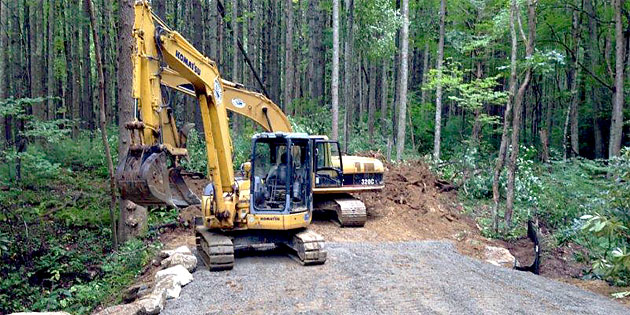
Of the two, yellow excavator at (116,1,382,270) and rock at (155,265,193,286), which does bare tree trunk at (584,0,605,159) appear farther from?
rock at (155,265,193,286)

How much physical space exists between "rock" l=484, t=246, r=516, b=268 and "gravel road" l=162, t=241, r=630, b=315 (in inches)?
63.2

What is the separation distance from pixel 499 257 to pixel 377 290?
524cm

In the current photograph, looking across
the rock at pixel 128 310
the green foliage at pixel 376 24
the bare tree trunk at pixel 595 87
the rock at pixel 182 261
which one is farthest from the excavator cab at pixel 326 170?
the bare tree trunk at pixel 595 87

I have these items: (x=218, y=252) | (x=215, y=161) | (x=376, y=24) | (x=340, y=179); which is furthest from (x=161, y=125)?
(x=376, y=24)

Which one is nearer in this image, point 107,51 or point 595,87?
point 595,87

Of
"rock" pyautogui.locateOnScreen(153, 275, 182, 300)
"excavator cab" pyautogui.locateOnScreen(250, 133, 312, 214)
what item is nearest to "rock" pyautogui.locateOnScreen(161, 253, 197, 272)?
"rock" pyautogui.locateOnScreen(153, 275, 182, 300)

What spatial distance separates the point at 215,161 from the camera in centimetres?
917

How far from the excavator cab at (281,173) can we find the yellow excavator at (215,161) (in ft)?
0.06

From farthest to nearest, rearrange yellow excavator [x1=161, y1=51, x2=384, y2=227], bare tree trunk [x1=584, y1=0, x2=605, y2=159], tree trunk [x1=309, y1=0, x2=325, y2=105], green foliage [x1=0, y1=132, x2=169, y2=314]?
bare tree trunk [x1=584, y1=0, x2=605, y2=159], tree trunk [x1=309, y1=0, x2=325, y2=105], yellow excavator [x1=161, y1=51, x2=384, y2=227], green foliage [x1=0, y1=132, x2=169, y2=314]

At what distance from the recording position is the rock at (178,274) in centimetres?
797

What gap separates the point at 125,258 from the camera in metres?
10.4

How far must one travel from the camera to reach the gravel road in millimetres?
7055

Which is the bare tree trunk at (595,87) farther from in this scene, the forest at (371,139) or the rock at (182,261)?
the rock at (182,261)

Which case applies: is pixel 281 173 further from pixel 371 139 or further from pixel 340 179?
pixel 371 139
